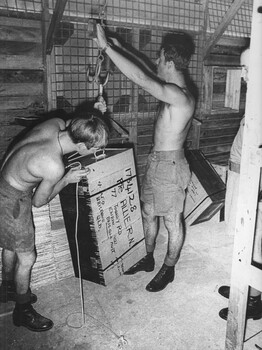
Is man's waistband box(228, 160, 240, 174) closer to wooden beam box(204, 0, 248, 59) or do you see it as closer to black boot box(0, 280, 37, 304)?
wooden beam box(204, 0, 248, 59)

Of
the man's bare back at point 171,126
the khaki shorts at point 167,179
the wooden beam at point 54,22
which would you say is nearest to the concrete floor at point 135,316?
the khaki shorts at point 167,179

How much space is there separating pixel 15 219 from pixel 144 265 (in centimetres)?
171

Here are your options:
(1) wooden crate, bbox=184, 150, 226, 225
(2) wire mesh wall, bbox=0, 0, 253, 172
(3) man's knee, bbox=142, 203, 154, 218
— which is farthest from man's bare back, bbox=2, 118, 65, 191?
(1) wooden crate, bbox=184, 150, 226, 225

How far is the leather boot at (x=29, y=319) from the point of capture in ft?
9.68

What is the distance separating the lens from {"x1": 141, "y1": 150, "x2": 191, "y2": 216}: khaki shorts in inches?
141

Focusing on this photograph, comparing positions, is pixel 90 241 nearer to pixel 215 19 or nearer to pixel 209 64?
pixel 209 64

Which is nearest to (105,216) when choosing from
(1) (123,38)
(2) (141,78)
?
(2) (141,78)

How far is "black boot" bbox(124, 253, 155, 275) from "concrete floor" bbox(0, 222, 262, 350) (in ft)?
0.20

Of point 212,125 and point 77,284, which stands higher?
point 212,125

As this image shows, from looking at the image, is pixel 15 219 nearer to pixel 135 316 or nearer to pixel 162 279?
pixel 135 316

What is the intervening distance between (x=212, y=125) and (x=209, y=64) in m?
1.10

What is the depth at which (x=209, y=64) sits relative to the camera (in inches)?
225

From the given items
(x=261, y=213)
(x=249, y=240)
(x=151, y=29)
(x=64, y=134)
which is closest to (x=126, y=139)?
(x=151, y=29)

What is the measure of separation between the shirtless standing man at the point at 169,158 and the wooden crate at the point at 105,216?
21 cm
